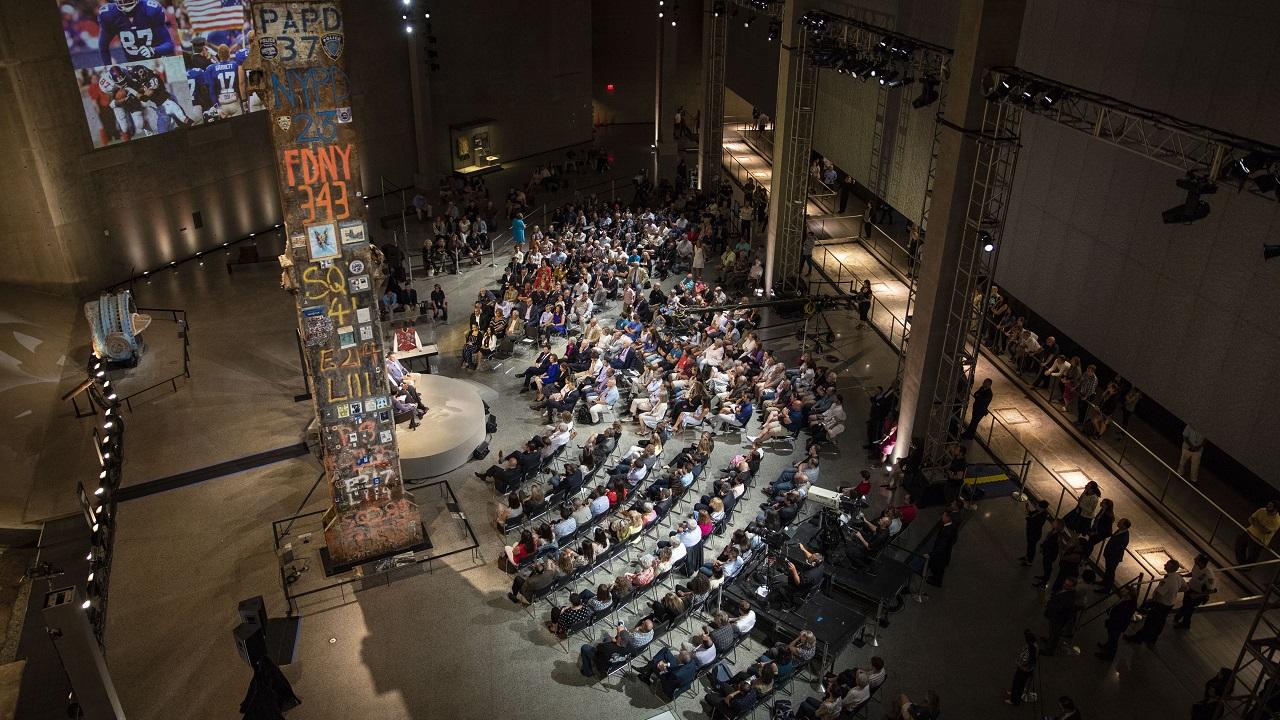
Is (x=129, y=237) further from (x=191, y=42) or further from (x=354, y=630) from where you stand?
(x=354, y=630)

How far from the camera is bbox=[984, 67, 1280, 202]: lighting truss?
10966mm

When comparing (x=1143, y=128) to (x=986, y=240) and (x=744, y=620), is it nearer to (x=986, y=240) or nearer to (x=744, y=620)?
(x=986, y=240)

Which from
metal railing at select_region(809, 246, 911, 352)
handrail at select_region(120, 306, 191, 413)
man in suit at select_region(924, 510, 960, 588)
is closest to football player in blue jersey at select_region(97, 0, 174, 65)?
handrail at select_region(120, 306, 191, 413)

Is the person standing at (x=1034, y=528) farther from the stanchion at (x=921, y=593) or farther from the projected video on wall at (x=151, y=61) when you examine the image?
the projected video on wall at (x=151, y=61)

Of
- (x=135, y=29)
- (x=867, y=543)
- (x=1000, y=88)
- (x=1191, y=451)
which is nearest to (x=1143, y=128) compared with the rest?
(x=1000, y=88)

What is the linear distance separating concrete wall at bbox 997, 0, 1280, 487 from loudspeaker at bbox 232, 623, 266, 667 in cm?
1378

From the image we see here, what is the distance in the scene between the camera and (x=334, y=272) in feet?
42.2

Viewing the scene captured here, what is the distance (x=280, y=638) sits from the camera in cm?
1310

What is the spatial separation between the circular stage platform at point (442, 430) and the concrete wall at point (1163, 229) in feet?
38.4

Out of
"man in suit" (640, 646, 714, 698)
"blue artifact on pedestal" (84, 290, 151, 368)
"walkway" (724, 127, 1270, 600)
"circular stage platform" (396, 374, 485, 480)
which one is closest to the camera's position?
"man in suit" (640, 646, 714, 698)

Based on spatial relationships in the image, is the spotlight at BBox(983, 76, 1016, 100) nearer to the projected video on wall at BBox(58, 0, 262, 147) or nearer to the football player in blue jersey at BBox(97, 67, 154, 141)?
the projected video on wall at BBox(58, 0, 262, 147)

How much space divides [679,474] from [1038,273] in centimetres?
904

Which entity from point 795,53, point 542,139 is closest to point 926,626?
point 795,53

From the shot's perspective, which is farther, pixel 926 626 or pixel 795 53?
pixel 795 53
